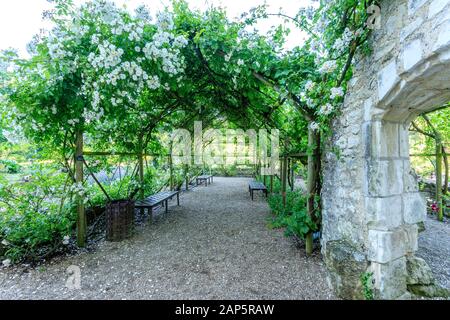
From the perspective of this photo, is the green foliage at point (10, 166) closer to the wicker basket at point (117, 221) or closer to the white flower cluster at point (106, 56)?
the wicker basket at point (117, 221)

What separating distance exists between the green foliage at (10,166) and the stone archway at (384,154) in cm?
434

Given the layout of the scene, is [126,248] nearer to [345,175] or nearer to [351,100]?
[345,175]

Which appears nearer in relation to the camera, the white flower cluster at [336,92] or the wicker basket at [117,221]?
the white flower cluster at [336,92]

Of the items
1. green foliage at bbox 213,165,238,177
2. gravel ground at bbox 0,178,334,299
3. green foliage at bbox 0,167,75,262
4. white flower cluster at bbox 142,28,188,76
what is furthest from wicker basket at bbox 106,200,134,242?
green foliage at bbox 213,165,238,177

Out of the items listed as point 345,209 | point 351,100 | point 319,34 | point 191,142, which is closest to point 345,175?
point 345,209

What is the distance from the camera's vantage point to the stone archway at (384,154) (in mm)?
1525

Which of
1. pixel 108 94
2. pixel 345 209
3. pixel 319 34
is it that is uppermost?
pixel 319 34

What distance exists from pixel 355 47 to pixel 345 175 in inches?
46.7

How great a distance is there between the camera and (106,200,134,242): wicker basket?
3.57m

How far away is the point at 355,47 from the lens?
6.55 feet

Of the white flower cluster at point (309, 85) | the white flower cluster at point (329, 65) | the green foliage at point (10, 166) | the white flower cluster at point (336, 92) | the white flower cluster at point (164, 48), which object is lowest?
the green foliage at point (10, 166)

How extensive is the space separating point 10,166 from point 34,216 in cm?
106

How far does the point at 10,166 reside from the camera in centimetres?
336

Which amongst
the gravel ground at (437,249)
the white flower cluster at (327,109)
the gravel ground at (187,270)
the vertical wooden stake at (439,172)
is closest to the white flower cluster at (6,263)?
the gravel ground at (187,270)
